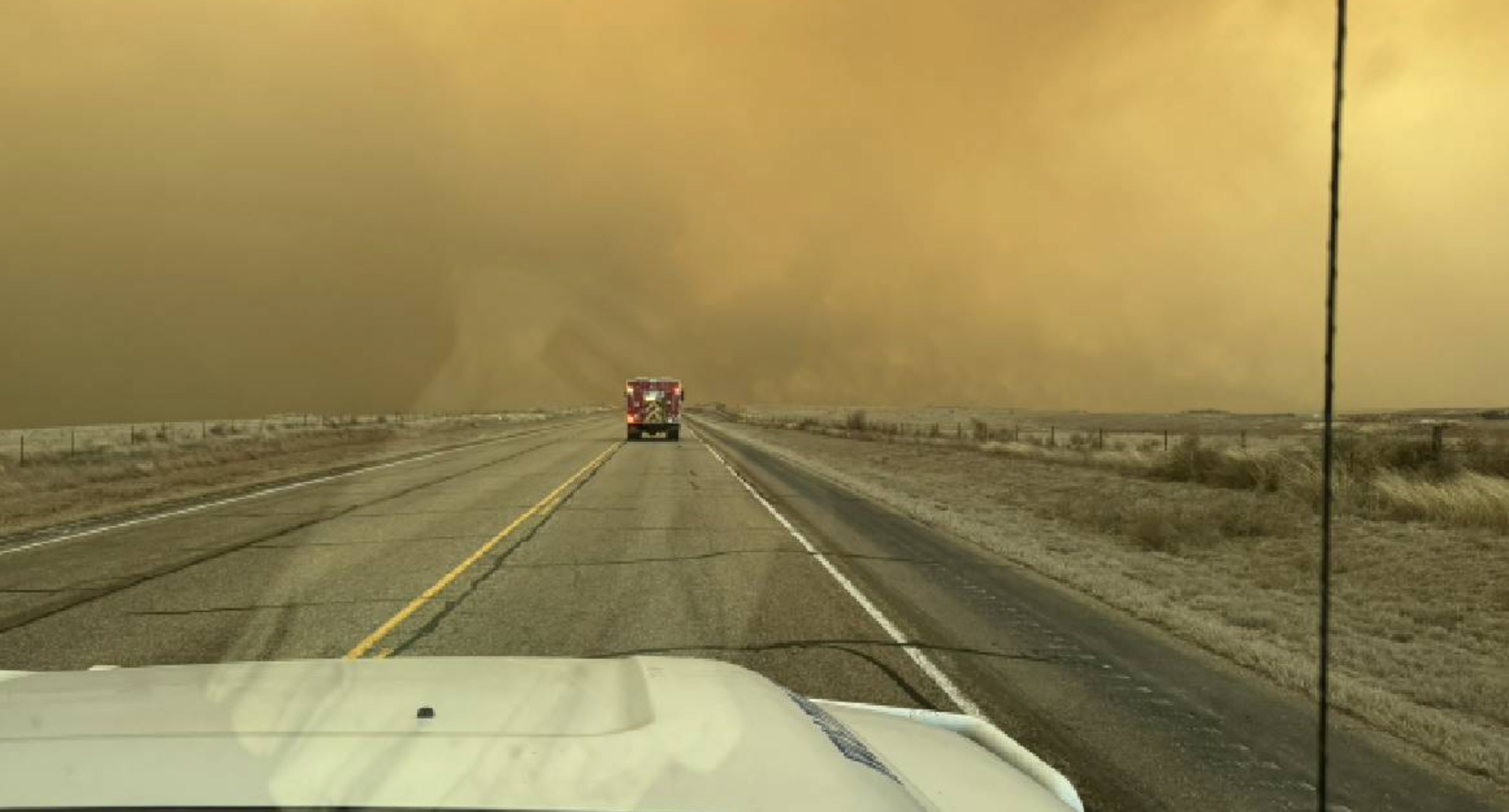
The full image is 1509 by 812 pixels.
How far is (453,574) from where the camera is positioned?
12844 mm

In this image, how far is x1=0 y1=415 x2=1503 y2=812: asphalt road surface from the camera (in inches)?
253

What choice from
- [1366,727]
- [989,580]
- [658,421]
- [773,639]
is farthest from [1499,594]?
[658,421]

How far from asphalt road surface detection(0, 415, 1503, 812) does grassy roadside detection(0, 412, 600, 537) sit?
4.21m

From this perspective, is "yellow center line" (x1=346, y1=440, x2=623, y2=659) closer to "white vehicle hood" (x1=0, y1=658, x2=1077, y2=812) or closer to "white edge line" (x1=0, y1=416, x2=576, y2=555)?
"white vehicle hood" (x1=0, y1=658, x2=1077, y2=812)

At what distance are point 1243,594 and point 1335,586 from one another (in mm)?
1898

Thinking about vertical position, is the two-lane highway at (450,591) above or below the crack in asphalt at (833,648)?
below

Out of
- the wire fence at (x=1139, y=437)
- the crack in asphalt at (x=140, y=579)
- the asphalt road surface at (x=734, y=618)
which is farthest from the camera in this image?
the wire fence at (x=1139, y=437)

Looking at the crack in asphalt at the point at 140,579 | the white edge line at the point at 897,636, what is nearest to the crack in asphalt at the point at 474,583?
the crack in asphalt at the point at 140,579

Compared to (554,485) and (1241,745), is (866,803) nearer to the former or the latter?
(1241,745)

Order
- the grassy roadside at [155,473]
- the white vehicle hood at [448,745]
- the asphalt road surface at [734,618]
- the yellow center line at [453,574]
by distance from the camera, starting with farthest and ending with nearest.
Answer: the grassy roadside at [155,473] → the yellow center line at [453,574] → the asphalt road surface at [734,618] → the white vehicle hood at [448,745]

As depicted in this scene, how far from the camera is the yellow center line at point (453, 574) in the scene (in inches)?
356

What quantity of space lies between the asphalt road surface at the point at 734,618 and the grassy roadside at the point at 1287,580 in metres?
0.63

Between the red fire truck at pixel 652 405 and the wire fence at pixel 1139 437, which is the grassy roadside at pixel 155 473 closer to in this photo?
→ the red fire truck at pixel 652 405

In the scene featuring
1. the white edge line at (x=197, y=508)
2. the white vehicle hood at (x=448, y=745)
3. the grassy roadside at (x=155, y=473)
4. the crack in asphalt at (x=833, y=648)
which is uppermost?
the white vehicle hood at (x=448, y=745)
